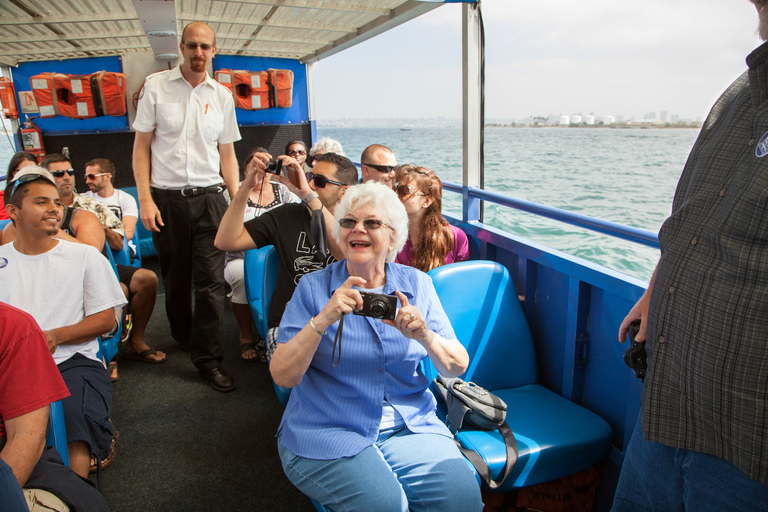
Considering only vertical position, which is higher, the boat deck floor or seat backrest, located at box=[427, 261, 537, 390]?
seat backrest, located at box=[427, 261, 537, 390]

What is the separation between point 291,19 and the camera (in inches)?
203

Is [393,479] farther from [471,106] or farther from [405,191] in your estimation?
[471,106]

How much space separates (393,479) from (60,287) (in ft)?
5.49

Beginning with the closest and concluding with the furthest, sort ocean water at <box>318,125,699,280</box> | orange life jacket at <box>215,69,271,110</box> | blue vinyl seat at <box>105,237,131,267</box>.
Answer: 1. blue vinyl seat at <box>105,237,131,267</box>
2. orange life jacket at <box>215,69,271,110</box>
3. ocean water at <box>318,125,699,280</box>

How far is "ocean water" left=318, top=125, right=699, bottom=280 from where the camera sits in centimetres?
1544

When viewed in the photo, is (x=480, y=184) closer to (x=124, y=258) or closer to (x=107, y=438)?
(x=107, y=438)

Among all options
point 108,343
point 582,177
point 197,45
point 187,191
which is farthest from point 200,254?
point 582,177

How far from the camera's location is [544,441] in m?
1.78

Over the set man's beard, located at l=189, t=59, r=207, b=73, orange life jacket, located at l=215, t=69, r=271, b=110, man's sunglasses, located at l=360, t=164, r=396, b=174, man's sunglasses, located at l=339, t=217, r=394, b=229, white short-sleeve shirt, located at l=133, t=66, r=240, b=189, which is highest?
orange life jacket, located at l=215, t=69, r=271, b=110

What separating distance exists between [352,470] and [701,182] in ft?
4.00

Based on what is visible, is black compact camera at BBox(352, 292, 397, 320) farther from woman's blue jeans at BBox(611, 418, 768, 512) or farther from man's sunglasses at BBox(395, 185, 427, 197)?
man's sunglasses at BBox(395, 185, 427, 197)

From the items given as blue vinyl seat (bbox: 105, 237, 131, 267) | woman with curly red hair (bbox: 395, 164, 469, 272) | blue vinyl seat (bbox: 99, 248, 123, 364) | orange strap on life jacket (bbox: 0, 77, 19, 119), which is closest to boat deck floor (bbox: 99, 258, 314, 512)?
blue vinyl seat (bbox: 99, 248, 123, 364)

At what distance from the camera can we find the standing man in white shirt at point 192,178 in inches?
117

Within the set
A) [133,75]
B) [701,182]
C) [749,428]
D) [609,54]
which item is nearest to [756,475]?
[749,428]
